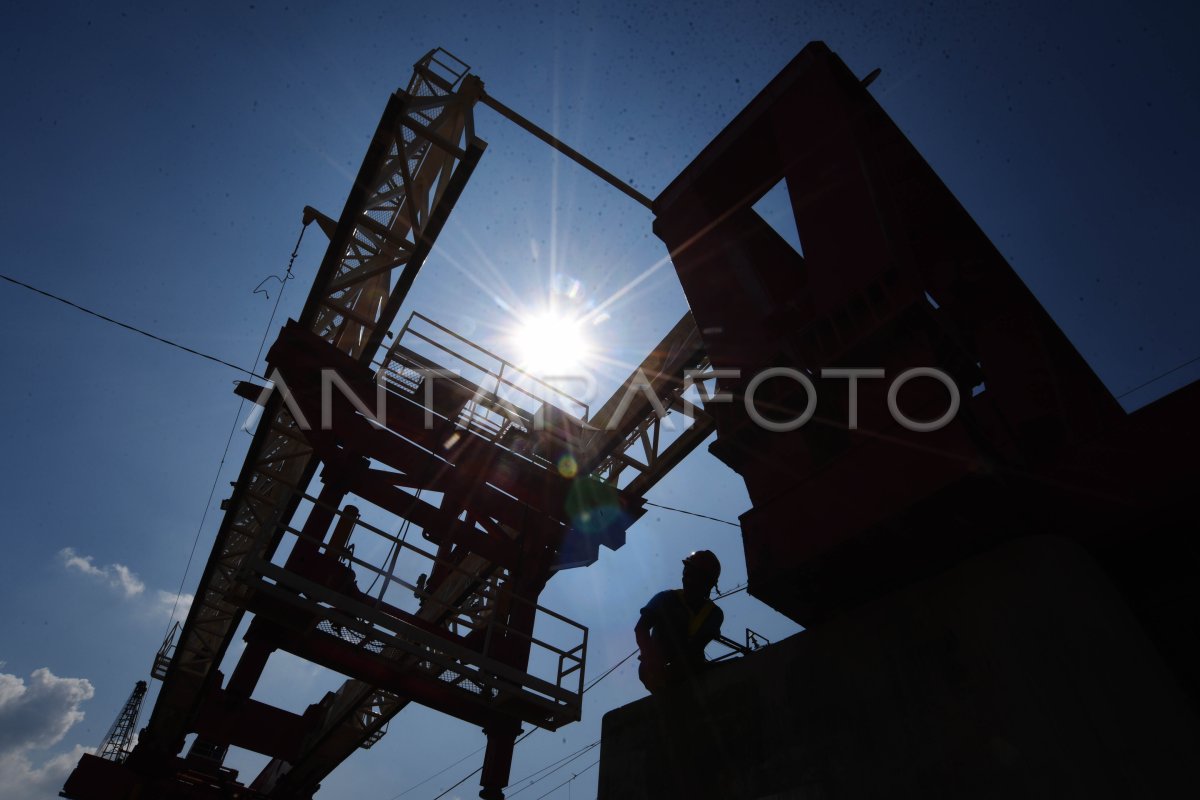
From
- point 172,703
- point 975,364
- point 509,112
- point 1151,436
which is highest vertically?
point 509,112

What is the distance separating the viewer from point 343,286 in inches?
389

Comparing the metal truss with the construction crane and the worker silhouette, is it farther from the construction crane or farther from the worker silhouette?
the worker silhouette

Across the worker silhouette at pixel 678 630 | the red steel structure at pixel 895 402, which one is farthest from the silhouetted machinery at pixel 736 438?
the worker silhouette at pixel 678 630

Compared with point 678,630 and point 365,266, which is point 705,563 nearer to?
point 678,630

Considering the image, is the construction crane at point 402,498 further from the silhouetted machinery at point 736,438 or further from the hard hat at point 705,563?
the hard hat at point 705,563

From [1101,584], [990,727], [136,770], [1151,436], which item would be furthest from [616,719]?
[136,770]

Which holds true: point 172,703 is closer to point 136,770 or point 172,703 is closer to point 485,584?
point 136,770

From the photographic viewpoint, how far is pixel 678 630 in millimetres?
5453

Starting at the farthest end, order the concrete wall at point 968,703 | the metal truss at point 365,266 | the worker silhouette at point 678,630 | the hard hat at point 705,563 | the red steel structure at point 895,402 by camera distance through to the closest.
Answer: the metal truss at point 365,266, the hard hat at point 705,563, the worker silhouette at point 678,630, the red steel structure at point 895,402, the concrete wall at point 968,703

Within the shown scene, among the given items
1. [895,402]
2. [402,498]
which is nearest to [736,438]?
[895,402]

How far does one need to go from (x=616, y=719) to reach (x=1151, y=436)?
427 centimetres

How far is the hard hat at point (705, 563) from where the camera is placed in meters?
5.74

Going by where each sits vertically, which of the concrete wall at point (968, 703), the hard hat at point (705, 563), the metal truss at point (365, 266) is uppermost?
the metal truss at point (365, 266)

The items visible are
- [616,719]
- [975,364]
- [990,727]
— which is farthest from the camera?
[616,719]
